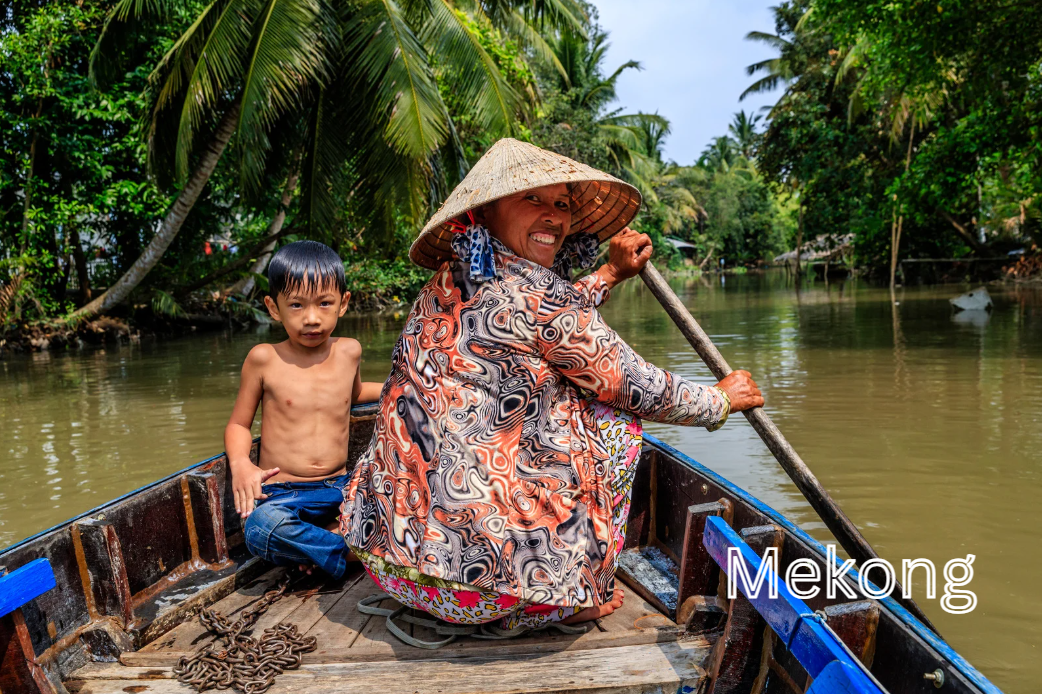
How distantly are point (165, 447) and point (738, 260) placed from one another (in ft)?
155

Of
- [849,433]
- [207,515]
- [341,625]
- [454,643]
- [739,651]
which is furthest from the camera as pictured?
[849,433]

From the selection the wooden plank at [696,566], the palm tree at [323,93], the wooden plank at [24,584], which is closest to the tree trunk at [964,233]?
the palm tree at [323,93]

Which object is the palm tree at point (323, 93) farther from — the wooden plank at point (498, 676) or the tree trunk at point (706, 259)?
the tree trunk at point (706, 259)

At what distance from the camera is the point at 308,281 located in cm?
237

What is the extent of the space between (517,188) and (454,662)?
1.17 m

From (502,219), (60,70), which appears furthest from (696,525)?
(60,70)

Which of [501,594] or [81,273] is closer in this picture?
[501,594]

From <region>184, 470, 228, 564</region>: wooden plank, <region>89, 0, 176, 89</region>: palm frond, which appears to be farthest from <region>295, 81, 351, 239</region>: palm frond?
<region>184, 470, 228, 564</region>: wooden plank

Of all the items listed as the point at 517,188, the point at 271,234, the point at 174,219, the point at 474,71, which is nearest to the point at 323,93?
the point at 474,71

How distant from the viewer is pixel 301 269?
7.73 ft

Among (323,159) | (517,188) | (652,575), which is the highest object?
(323,159)

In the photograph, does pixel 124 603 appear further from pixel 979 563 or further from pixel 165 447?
pixel 165 447

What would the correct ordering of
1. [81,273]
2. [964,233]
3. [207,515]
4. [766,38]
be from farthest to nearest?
1. [766,38]
2. [964,233]
3. [81,273]
4. [207,515]

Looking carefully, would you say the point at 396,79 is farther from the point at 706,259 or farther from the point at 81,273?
the point at 706,259
